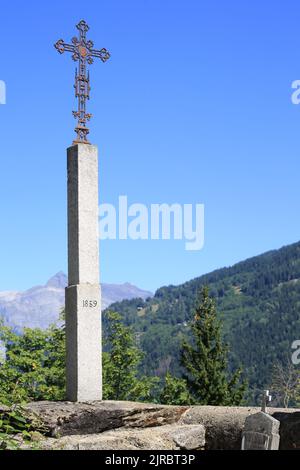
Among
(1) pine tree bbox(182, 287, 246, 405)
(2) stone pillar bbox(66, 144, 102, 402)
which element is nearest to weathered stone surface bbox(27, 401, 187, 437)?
(2) stone pillar bbox(66, 144, 102, 402)

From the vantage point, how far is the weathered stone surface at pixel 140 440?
11.7 m

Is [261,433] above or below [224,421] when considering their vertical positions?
above

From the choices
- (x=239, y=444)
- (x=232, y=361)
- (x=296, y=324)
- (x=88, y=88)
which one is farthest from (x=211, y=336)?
(x=296, y=324)

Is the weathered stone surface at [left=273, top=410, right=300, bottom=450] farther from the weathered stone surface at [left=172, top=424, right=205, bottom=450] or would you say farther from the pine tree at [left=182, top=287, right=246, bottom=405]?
the pine tree at [left=182, top=287, right=246, bottom=405]

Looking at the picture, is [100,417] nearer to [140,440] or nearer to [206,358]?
[140,440]

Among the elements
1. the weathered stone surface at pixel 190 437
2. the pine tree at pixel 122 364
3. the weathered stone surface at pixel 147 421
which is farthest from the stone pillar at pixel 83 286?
the pine tree at pixel 122 364

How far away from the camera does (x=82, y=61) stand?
17703 millimetres

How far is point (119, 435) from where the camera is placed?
1254 cm

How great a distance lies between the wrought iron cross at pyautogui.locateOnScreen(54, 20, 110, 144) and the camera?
17.2m

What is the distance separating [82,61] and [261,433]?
387 inches

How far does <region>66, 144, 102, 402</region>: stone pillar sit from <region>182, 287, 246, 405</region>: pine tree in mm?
26803

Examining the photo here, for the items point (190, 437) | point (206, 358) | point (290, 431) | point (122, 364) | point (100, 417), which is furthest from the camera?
point (206, 358)

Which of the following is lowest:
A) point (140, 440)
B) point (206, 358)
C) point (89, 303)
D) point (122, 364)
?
point (122, 364)

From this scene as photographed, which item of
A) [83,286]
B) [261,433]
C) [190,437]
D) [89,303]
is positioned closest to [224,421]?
[190,437]
